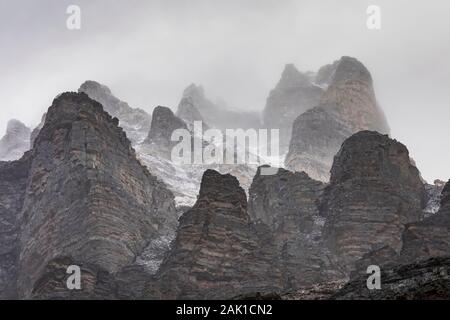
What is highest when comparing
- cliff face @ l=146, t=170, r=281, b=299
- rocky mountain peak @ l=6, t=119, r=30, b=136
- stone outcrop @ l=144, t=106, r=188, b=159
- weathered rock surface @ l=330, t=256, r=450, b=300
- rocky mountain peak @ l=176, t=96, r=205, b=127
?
rocky mountain peak @ l=176, t=96, r=205, b=127

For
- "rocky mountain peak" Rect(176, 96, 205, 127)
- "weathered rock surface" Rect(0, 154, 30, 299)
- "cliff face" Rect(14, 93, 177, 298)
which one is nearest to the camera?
"cliff face" Rect(14, 93, 177, 298)

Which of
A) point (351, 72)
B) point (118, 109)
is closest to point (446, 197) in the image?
point (351, 72)

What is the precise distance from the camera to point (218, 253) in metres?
60.3

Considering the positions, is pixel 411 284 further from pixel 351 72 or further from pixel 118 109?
pixel 118 109

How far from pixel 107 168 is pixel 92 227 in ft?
37.5

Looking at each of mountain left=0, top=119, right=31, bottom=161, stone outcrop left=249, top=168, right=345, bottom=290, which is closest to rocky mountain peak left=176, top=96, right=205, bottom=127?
mountain left=0, top=119, right=31, bottom=161

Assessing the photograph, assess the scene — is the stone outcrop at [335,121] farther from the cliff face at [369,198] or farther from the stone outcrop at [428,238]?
the stone outcrop at [428,238]

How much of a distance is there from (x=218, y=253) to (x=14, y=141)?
137501 millimetres

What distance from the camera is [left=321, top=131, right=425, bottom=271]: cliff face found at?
224 ft

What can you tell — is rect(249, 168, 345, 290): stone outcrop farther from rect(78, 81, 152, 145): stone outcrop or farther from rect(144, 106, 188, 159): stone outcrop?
rect(78, 81, 152, 145): stone outcrop

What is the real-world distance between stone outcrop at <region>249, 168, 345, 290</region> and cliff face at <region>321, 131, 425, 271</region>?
1956 millimetres
